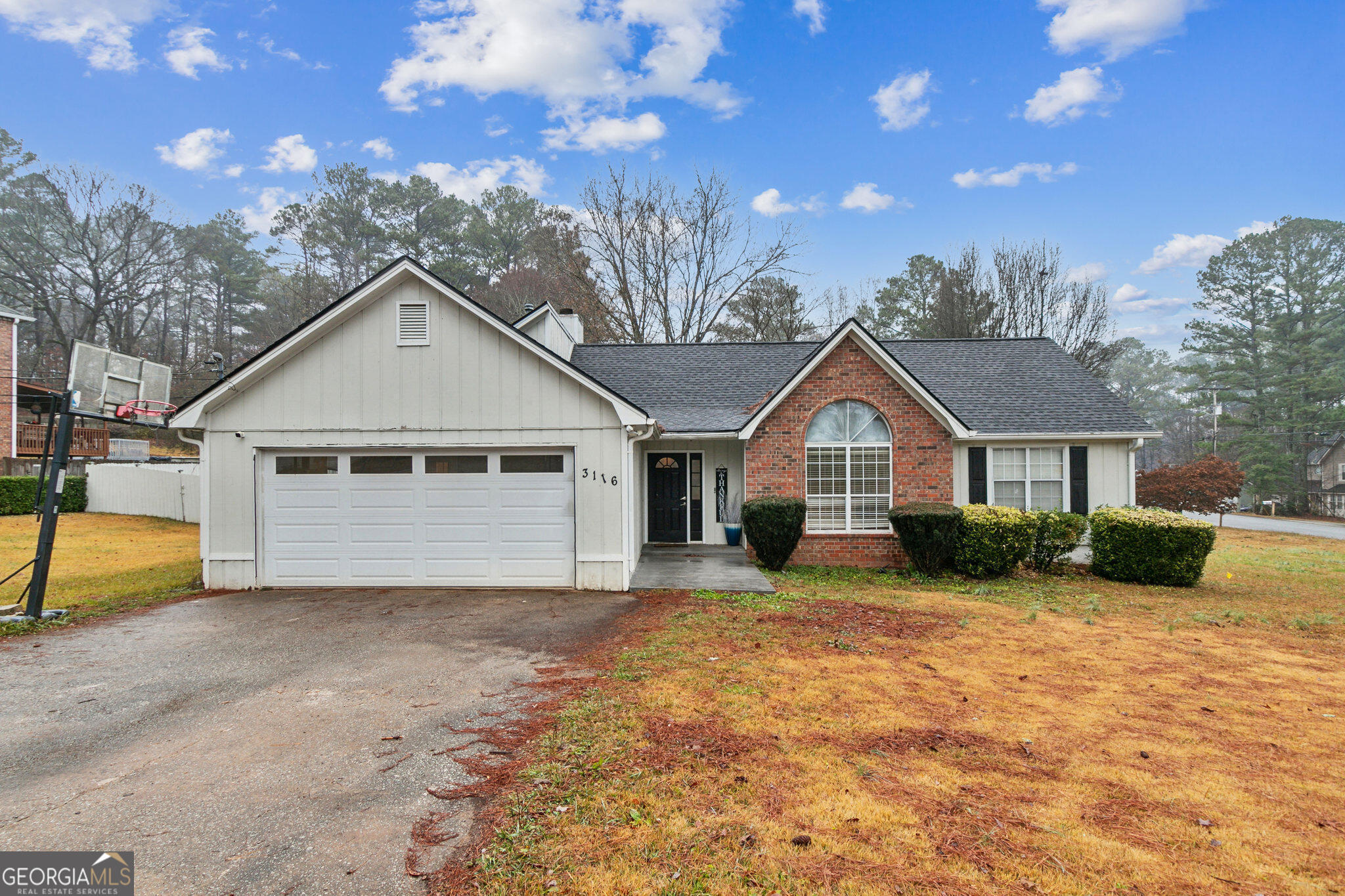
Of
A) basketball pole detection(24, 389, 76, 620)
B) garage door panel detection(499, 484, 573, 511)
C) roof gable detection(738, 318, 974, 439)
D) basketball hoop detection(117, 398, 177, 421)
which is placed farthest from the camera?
roof gable detection(738, 318, 974, 439)

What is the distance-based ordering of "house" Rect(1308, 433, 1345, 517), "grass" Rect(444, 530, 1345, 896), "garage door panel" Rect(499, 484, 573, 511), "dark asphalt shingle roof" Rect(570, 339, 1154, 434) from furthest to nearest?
1. "house" Rect(1308, 433, 1345, 517)
2. "dark asphalt shingle roof" Rect(570, 339, 1154, 434)
3. "garage door panel" Rect(499, 484, 573, 511)
4. "grass" Rect(444, 530, 1345, 896)

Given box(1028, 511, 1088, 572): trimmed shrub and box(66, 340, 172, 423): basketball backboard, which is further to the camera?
box(1028, 511, 1088, 572): trimmed shrub

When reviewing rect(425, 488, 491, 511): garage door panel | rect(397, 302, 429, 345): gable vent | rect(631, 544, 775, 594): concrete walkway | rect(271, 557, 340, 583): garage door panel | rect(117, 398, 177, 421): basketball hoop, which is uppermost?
rect(397, 302, 429, 345): gable vent

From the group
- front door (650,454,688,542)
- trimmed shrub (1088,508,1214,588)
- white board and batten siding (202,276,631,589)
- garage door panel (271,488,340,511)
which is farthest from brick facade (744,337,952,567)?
garage door panel (271,488,340,511)

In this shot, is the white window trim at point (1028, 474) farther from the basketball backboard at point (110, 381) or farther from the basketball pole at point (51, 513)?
the basketball pole at point (51, 513)

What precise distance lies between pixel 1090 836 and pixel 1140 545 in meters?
10.3

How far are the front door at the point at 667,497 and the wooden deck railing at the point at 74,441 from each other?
78.2ft

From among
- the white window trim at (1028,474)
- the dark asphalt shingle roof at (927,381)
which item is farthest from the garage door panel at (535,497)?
the white window trim at (1028,474)

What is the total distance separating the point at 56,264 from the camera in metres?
28.6

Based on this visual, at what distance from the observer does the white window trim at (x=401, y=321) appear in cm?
970

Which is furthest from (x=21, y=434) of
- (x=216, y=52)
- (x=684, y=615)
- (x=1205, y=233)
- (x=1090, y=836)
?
(x=1205, y=233)

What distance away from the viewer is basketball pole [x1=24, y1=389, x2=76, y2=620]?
769 cm

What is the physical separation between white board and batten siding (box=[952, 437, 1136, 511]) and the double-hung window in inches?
4.4

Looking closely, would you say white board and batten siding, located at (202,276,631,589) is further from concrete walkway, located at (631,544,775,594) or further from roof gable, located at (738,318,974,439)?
roof gable, located at (738,318,974,439)
